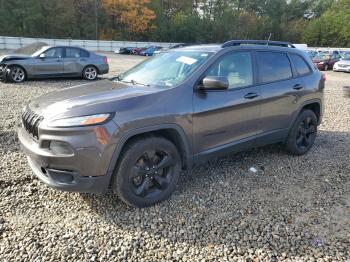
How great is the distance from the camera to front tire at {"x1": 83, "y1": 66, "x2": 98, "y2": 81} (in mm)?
12812

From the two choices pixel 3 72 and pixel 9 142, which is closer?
pixel 9 142

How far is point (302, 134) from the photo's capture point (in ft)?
16.8

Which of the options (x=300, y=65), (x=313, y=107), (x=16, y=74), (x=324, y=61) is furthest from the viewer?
(x=324, y=61)

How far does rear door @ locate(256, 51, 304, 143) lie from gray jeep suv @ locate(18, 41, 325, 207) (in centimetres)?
1

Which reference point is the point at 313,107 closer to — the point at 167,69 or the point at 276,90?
the point at 276,90

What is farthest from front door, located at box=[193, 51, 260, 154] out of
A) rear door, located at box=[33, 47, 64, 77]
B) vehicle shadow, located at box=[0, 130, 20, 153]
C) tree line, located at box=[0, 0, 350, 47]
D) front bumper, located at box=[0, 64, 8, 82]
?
tree line, located at box=[0, 0, 350, 47]

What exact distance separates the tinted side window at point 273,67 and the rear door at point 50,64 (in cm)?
946

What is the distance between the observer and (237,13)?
69.2m

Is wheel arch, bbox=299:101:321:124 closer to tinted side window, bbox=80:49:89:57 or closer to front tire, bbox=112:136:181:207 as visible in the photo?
front tire, bbox=112:136:181:207

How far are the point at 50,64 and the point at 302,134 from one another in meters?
9.77

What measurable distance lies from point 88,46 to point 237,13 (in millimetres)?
38451

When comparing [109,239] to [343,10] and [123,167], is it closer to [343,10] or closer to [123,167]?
[123,167]

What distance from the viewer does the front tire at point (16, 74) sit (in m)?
11.0

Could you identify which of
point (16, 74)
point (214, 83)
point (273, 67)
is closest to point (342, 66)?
point (16, 74)
